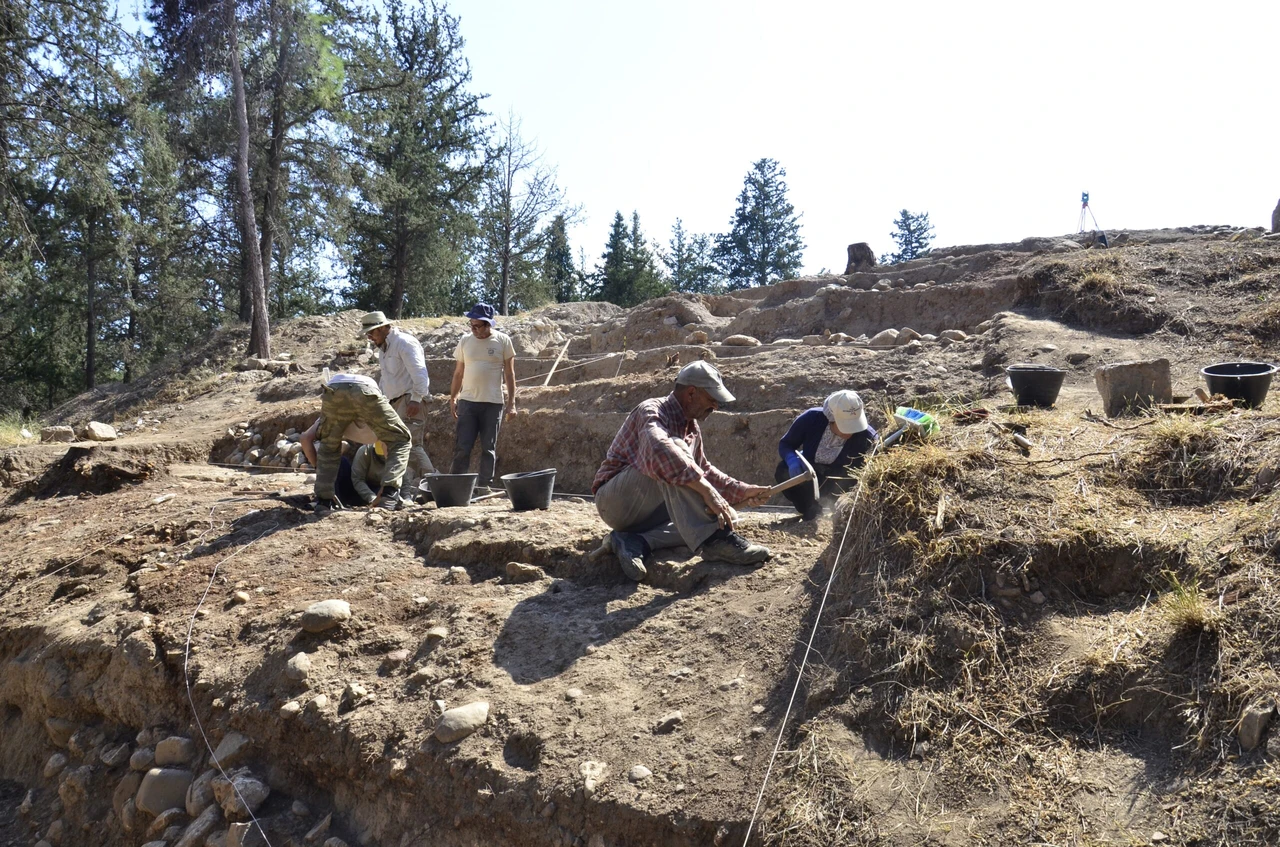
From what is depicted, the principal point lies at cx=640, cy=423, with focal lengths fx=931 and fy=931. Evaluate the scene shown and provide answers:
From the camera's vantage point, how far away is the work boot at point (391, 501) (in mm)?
6031

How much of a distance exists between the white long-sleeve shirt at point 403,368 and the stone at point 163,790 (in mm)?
3057

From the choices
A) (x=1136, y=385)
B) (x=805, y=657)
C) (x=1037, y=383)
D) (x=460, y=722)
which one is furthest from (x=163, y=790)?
(x=1136, y=385)

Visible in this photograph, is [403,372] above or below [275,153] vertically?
below

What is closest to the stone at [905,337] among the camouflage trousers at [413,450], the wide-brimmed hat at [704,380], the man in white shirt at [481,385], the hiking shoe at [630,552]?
the man in white shirt at [481,385]

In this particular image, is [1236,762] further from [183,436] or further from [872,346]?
[183,436]

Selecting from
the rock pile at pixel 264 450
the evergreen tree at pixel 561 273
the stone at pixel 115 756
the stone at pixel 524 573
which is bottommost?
the stone at pixel 115 756

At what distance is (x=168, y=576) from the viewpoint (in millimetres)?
5336

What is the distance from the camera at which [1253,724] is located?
2.51 metres

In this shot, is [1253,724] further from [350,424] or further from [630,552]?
[350,424]

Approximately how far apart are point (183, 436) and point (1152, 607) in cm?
986

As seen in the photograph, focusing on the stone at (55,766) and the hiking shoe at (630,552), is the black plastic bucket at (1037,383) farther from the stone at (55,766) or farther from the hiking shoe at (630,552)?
the stone at (55,766)

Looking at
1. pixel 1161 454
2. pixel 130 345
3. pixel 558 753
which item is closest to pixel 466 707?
pixel 558 753

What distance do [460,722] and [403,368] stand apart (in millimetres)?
3644

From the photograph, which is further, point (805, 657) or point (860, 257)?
point (860, 257)
